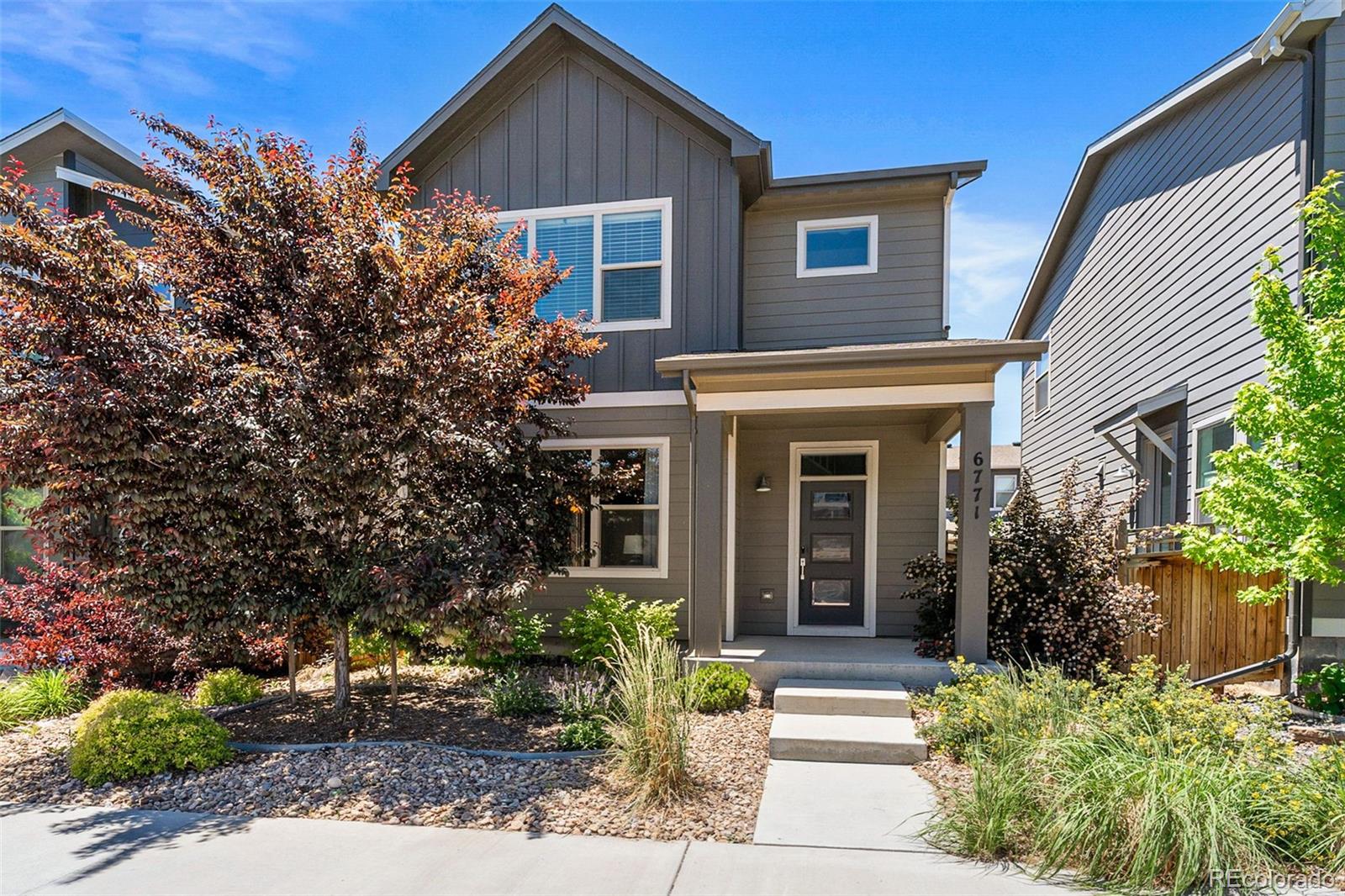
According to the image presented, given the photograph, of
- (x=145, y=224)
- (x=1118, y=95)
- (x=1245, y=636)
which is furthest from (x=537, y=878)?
(x=1118, y=95)

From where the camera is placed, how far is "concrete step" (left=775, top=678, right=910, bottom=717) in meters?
6.15

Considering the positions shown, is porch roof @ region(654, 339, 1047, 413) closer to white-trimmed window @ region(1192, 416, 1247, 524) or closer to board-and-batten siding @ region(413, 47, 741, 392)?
board-and-batten siding @ region(413, 47, 741, 392)

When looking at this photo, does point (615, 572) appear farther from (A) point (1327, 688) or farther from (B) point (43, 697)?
(A) point (1327, 688)

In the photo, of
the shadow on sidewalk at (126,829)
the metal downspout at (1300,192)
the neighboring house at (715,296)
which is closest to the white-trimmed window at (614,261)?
the neighboring house at (715,296)

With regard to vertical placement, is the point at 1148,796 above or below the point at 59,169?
below

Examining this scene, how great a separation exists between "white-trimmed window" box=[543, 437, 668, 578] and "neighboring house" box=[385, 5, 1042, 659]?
0.07 feet

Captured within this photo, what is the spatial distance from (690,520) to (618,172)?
4.17 m

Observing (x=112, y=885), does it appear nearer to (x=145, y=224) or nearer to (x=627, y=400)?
(x=145, y=224)

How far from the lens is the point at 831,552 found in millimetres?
8930

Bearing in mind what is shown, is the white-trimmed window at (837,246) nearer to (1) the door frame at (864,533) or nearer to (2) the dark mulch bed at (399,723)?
(1) the door frame at (864,533)

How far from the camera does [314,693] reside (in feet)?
24.2

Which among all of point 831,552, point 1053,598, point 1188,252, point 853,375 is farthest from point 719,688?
point 1188,252

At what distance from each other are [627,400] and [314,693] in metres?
4.40

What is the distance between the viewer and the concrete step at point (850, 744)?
5.46 metres
